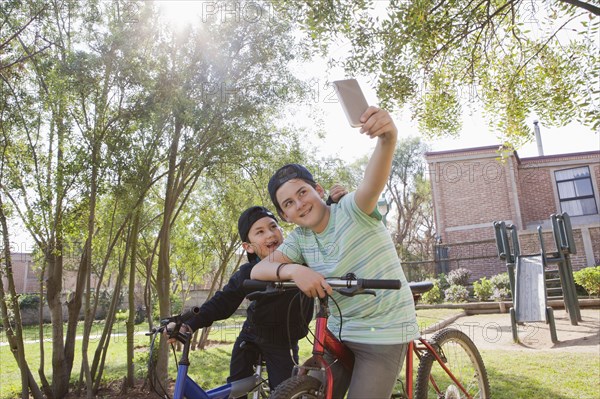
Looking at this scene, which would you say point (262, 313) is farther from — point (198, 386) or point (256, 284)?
point (256, 284)

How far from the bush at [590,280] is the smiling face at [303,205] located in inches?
567

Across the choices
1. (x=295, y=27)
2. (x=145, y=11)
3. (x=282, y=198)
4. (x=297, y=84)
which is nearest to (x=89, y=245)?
(x=145, y=11)

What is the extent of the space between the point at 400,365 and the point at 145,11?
18.0 feet

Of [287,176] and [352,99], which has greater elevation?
[352,99]

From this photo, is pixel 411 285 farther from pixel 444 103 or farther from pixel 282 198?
pixel 444 103

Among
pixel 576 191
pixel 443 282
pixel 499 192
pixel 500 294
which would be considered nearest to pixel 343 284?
pixel 500 294

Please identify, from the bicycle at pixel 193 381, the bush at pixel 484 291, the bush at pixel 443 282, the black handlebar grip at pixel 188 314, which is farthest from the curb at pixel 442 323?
the black handlebar grip at pixel 188 314

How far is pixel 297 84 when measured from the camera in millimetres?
6633

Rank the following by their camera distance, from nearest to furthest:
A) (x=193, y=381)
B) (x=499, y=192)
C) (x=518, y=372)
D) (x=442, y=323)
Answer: (x=193, y=381) → (x=518, y=372) → (x=442, y=323) → (x=499, y=192)

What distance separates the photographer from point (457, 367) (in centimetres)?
308

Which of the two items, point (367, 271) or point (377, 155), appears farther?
point (367, 271)

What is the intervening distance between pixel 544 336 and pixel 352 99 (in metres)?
9.59

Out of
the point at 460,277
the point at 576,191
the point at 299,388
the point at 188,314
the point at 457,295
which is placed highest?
the point at 576,191

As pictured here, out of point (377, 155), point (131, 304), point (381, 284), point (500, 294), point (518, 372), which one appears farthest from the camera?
point (500, 294)
